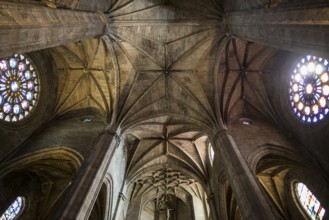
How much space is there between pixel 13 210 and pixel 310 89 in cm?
1604

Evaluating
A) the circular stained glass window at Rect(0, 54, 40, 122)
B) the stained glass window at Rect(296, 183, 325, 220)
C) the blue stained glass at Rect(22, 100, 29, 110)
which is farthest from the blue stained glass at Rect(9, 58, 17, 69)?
the stained glass window at Rect(296, 183, 325, 220)

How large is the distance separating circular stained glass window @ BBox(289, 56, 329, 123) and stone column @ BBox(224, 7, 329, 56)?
4.81 meters

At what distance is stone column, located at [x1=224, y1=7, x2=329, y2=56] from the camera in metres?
5.59

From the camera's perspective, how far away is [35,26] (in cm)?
620

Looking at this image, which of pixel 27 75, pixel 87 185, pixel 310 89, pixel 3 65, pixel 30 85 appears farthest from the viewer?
pixel 30 85

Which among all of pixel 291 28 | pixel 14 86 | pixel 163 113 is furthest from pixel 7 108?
pixel 291 28

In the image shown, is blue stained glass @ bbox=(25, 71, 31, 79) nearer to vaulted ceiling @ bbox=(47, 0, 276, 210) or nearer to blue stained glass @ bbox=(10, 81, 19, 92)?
blue stained glass @ bbox=(10, 81, 19, 92)

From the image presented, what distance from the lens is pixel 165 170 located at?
60.8 feet

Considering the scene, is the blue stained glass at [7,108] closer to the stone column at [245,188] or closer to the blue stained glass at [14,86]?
the blue stained glass at [14,86]

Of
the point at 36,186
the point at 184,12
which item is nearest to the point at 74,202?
the point at 36,186

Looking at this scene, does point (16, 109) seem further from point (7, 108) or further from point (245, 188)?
point (245, 188)

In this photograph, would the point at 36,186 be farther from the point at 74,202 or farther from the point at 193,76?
the point at 193,76

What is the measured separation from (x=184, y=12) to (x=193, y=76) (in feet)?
12.6

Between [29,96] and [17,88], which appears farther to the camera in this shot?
[29,96]
